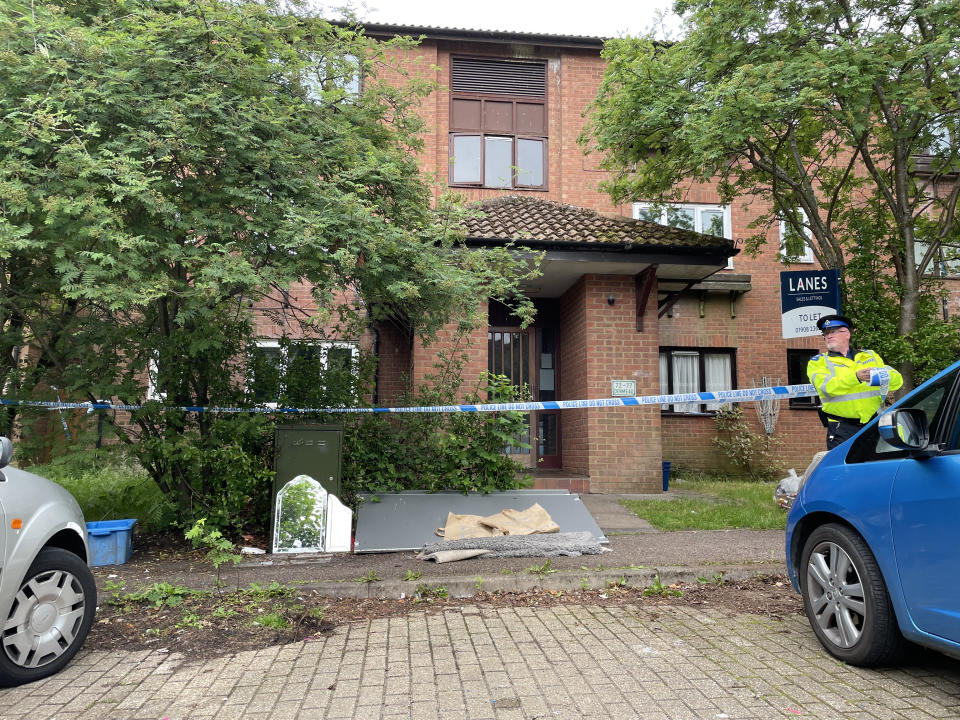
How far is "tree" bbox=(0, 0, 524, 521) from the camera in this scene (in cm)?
431

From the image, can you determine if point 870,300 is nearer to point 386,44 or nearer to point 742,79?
point 742,79

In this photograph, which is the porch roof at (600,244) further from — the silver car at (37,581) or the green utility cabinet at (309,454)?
the silver car at (37,581)

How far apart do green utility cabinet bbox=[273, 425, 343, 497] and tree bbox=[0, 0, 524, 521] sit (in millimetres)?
282

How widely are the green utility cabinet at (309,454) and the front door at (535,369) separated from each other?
17.7 feet

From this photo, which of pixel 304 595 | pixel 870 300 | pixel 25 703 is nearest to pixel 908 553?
pixel 304 595

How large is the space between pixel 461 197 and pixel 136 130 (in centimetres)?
292

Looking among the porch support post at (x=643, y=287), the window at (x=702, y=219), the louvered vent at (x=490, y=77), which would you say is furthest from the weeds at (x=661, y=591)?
the louvered vent at (x=490, y=77)

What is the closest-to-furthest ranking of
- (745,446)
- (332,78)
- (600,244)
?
(332,78) → (600,244) → (745,446)

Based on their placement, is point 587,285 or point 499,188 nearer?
point 587,285

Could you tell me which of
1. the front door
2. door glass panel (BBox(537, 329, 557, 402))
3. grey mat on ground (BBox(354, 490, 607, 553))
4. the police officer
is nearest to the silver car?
grey mat on ground (BBox(354, 490, 607, 553))

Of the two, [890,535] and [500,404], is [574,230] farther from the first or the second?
[890,535]

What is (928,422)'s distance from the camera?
3.13m

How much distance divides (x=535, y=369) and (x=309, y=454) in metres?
6.19

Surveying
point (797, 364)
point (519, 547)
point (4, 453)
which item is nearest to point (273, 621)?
point (4, 453)
